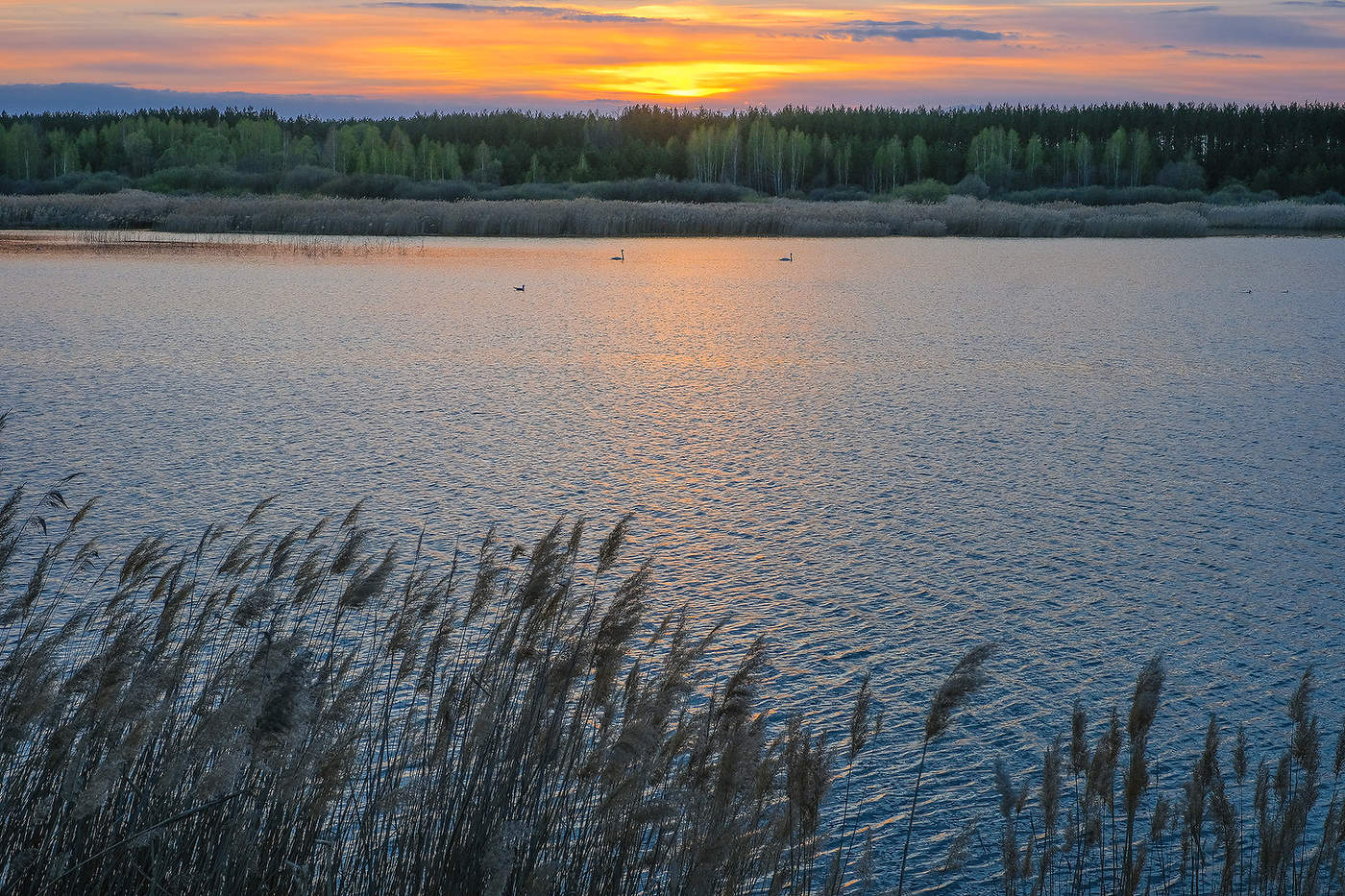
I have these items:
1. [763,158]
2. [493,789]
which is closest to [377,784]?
[493,789]

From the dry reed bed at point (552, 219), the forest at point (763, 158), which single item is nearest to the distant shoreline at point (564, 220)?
the dry reed bed at point (552, 219)

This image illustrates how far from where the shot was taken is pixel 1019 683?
5977 mm

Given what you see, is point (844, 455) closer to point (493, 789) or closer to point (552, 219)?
point (493, 789)

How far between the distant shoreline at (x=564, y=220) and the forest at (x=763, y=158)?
16.4 m

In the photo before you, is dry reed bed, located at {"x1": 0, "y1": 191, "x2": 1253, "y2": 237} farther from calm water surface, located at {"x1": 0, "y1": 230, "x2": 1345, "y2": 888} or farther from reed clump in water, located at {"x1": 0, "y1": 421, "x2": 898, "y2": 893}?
reed clump in water, located at {"x1": 0, "y1": 421, "x2": 898, "y2": 893}

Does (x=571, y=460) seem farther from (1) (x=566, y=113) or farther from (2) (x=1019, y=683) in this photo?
(1) (x=566, y=113)

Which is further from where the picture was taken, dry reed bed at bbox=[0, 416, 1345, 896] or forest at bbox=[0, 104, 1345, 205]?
forest at bbox=[0, 104, 1345, 205]

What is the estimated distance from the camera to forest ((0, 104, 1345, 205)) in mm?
66625

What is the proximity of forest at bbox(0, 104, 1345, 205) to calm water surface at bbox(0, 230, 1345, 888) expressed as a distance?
43.6 metres

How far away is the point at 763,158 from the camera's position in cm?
8594

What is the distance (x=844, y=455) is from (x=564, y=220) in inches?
1291

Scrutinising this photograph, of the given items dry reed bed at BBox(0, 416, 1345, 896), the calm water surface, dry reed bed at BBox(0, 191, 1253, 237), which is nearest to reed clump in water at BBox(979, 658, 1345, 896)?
dry reed bed at BBox(0, 416, 1345, 896)

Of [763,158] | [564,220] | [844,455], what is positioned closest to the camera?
[844,455]

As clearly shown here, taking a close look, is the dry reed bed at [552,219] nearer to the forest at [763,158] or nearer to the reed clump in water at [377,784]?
the forest at [763,158]
